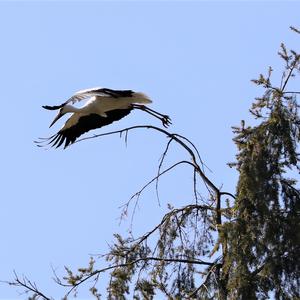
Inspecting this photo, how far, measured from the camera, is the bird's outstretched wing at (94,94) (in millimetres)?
11008

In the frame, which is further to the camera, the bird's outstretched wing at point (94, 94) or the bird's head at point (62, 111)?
the bird's head at point (62, 111)

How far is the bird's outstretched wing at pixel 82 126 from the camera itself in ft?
38.8

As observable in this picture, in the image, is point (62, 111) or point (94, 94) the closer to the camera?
point (94, 94)

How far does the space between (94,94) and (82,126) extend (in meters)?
1.00

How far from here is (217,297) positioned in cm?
898

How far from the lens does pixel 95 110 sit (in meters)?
11.7

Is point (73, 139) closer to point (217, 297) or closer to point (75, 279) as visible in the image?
point (75, 279)

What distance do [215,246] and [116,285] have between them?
1223 mm

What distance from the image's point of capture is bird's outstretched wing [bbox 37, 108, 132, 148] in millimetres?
11820

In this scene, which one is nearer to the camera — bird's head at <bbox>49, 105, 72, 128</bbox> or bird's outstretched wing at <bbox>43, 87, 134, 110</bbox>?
bird's outstretched wing at <bbox>43, 87, 134, 110</bbox>

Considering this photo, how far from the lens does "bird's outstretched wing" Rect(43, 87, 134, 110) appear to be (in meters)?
11.0

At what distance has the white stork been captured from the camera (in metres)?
11.2

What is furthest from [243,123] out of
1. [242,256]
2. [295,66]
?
[242,256]

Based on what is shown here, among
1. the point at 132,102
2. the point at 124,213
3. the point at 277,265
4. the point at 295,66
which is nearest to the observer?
the point at 277,265
